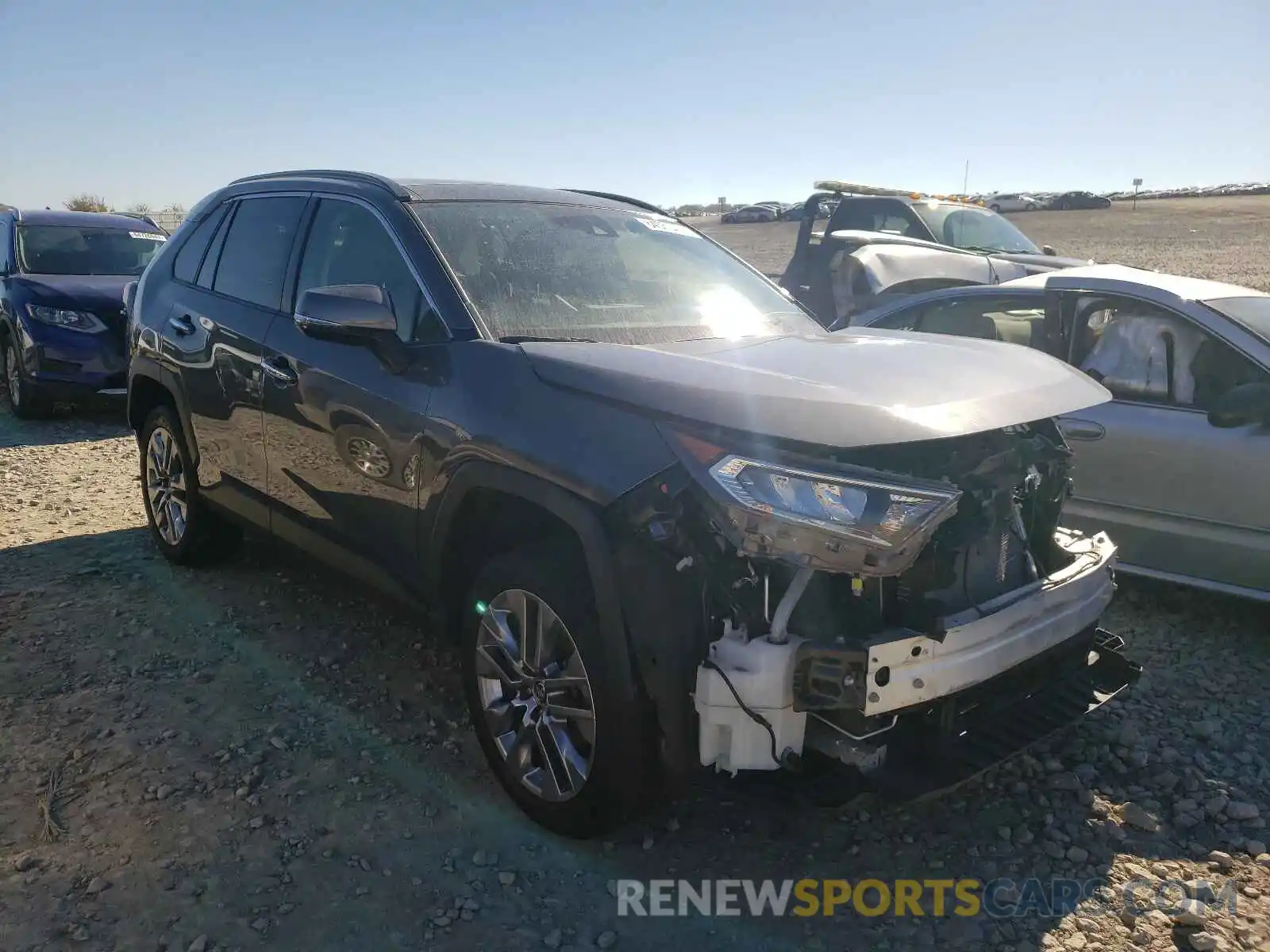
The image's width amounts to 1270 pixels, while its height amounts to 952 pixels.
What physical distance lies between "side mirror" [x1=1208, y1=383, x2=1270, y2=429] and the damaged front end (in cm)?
211

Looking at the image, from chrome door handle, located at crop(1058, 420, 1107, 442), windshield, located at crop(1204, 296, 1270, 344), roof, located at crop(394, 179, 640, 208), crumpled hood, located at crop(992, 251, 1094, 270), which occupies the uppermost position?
roof, located at crop(394, 179, 640, 208)

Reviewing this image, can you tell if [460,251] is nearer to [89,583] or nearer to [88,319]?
[89,583]

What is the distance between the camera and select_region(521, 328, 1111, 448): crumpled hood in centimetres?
249

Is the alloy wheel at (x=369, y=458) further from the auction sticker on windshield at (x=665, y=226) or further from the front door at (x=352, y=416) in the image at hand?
the auction sticker on windshield at (x=665, y=226)

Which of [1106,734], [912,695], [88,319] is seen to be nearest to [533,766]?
[912,695]

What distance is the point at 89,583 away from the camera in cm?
500

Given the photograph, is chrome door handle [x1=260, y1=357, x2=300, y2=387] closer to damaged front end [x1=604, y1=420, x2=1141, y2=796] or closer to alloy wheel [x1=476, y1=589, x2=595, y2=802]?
alloy wheel [x1=476, y1=589, x2=595, y2=802]

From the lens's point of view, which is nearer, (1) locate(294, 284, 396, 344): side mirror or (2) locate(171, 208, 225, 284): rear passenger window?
(1) locate(294, 284, 396, 344): side mirror

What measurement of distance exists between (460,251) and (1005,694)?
2.27 meters

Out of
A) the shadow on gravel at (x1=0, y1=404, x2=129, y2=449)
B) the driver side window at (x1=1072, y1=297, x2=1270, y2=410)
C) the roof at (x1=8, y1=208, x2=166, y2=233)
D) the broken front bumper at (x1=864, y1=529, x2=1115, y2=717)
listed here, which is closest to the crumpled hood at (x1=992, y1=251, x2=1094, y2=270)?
the driver side window at (x1=1072, y1=297, x2=1270, y2=410)

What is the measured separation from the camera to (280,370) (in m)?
3.89

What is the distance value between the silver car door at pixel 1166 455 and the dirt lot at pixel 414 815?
388 millimetres

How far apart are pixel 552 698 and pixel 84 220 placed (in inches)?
373

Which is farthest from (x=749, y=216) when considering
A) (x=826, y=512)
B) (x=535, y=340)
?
(x=826, y=512)
